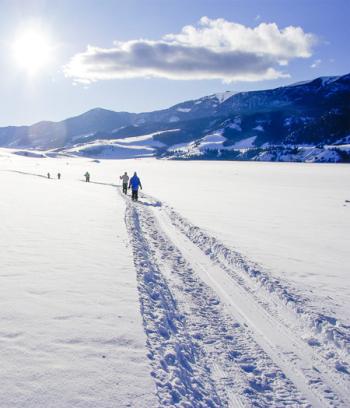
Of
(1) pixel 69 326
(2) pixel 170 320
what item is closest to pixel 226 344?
(2) pixel 170 320

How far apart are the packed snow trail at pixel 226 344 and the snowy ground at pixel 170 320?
2cm

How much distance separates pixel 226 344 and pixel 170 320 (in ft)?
4.11

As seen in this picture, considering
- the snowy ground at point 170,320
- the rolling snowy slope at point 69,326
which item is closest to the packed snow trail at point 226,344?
the snowy ground at point 170,320

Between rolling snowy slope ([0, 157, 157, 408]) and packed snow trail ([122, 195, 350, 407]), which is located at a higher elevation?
rolling snowy slope ([0, 157, 157, 408])

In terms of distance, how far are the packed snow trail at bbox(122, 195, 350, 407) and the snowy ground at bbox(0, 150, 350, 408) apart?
0.08 ft

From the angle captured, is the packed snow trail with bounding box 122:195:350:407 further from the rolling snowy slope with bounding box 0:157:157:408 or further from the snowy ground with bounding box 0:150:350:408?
the rolling snowy slope with bounding box 0:157:157:408

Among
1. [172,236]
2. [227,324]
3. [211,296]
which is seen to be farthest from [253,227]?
[227,324]

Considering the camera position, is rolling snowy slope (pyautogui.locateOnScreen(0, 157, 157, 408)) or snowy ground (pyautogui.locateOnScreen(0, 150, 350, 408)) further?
snowy ground (pyautogui.locateOnScreen(0, 150, 350, 408))

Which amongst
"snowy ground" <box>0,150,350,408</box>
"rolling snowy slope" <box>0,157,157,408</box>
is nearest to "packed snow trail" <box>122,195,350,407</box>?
"snowy ground" <box>0,150,350,408</box>

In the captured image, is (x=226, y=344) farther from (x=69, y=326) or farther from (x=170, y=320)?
(x=69, y=326)

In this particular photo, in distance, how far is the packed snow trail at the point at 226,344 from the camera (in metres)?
4.87

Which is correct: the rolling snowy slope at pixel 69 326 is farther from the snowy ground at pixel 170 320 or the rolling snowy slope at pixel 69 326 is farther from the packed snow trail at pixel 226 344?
the packed snow trail at pixel 226 344

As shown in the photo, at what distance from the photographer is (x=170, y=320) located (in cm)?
689

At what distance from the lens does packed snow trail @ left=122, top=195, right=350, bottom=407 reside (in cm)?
487
